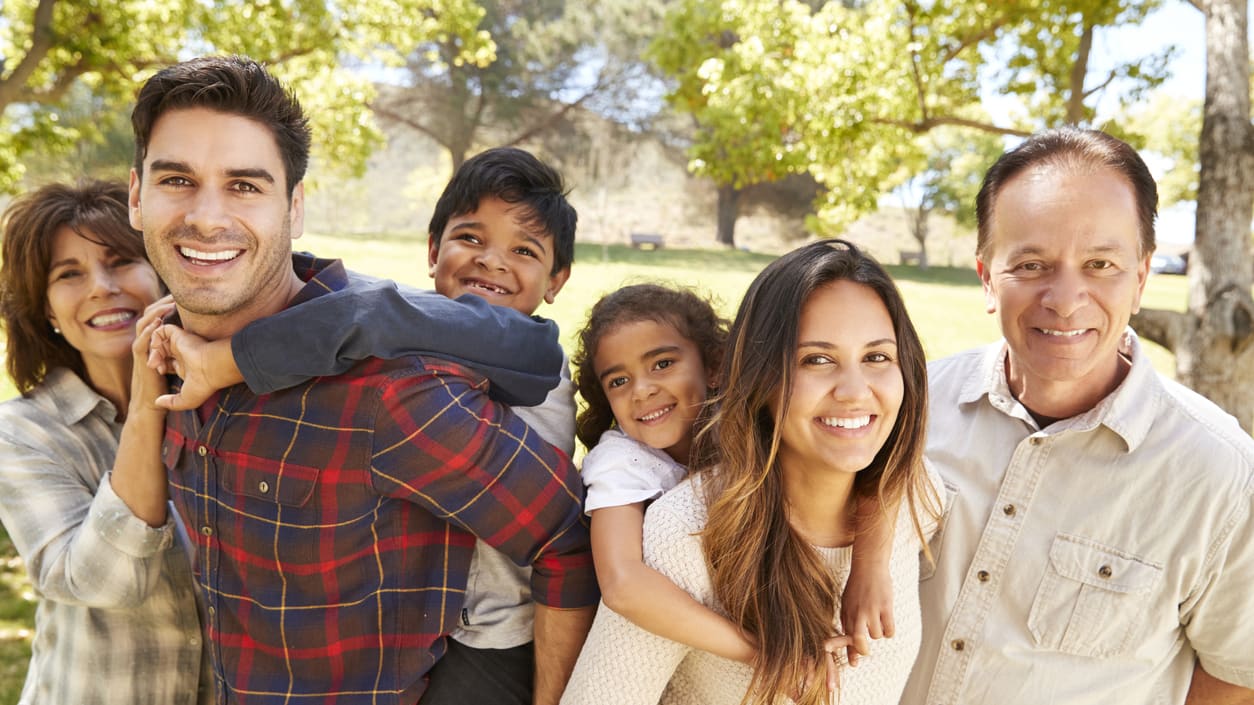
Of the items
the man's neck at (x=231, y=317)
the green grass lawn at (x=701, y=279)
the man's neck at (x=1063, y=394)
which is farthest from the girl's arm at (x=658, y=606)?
the green grass lawn at (x=701, y=279)

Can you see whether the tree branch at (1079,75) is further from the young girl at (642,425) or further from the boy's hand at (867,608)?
the boy's hand at (867,608)

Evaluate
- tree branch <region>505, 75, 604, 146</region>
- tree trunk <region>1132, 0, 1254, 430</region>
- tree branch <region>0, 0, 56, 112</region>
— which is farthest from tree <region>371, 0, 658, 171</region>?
tree trunk <region>1132, 0, 1254, 430</region>

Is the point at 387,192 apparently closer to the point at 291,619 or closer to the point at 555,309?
the point at 555,309

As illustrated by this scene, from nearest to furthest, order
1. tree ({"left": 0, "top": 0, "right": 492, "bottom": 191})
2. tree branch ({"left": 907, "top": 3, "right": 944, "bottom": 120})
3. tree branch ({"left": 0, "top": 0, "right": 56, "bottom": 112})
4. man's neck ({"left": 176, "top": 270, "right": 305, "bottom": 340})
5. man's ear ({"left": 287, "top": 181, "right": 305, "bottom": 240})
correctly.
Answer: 1. man's neck ({"left": 176, "top": 270, "right": 305, "bottom": 340})
2. man's ear ({"left": 287, "top": 181, "right": 305, "bottom": 240})
3. tree branch ({"left": 0, "top": 0, "right": 56, "bottom": 112})
4. tree branch ({"left": 907, "top": 3, "right": 944, "bottom": 120})
5. tree ({"left": 0, "top": 0, "right": 492, "bottom": 191})

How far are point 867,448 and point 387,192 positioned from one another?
26755 millimetres

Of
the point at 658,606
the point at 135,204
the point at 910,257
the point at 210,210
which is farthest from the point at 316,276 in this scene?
the point at 910,257

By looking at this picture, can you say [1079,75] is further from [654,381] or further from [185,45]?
[185,45]

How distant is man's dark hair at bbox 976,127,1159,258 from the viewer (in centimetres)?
225

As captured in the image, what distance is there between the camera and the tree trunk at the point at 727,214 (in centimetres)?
2611

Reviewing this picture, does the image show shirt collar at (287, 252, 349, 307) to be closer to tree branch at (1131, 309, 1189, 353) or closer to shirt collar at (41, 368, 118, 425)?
shirt collar at (41, 368, 118, 425)

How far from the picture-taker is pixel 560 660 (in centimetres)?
198

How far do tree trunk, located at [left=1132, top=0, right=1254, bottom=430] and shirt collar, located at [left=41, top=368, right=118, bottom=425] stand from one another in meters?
4.57

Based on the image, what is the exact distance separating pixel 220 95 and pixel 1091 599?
7.29 ft

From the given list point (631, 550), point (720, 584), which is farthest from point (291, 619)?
point (720, 584)
